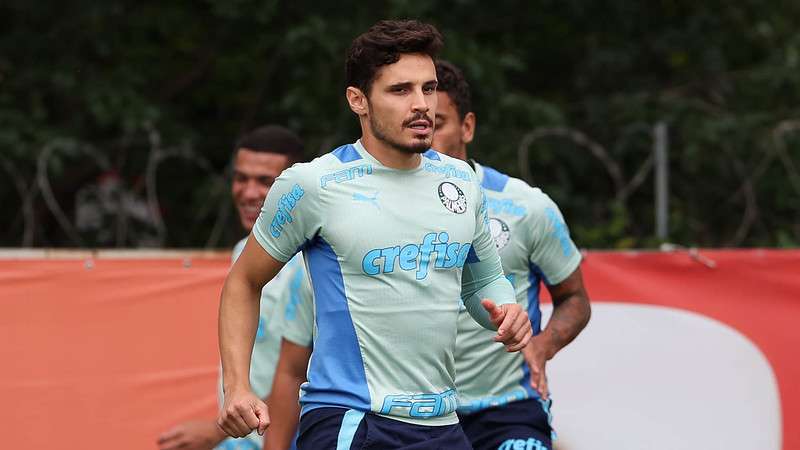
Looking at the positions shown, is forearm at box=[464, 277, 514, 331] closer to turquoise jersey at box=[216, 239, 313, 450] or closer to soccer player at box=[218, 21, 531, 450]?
soccer player at box=[218, 21, 531, 450]

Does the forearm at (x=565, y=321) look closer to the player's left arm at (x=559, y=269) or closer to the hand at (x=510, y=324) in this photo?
the player's left arm at (x=559, y=269)

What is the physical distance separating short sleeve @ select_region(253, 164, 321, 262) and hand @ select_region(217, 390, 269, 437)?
439 millimetres

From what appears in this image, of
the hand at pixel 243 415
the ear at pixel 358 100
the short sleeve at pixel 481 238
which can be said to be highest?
the ear at pixel 358 100

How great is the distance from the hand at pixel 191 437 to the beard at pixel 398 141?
1.50 m

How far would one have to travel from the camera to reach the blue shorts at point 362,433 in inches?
126

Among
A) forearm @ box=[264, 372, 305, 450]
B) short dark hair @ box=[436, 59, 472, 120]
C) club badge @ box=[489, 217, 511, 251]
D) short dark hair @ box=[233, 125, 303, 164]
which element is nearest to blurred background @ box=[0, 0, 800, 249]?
short dark hair @ box=[233, 125, 303, 164]

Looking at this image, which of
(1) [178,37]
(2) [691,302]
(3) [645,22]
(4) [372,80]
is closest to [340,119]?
(1) [178,37]

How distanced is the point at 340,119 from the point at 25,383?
4145mm

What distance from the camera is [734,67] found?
35.4ft

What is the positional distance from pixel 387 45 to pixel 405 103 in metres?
0.17

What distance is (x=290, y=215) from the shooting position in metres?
3.27

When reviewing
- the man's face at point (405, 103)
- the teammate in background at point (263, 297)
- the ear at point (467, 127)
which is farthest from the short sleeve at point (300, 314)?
the man's face at point (405, 103)

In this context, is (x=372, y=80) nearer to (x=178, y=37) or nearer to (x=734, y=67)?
(x=178, y=37)

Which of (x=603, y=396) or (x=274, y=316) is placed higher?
(x=274, y=316)
